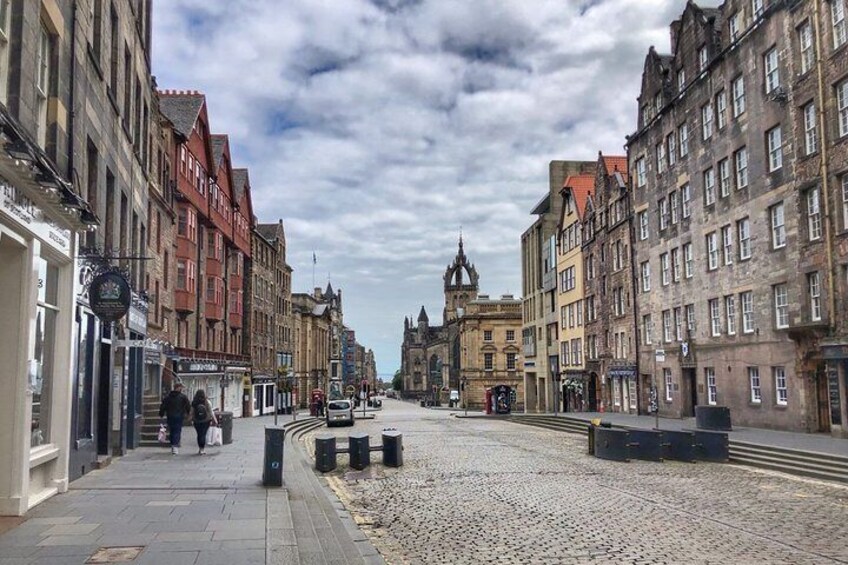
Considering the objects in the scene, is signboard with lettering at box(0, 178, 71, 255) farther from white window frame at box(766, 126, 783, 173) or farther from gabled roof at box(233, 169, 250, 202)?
gabled roof at box(233, 169, 250, 202)

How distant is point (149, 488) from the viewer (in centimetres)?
1315

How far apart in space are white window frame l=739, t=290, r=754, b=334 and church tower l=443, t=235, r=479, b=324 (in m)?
89.6

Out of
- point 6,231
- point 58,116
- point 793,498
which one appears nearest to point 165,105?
point 58,116

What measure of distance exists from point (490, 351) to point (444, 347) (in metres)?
42.6

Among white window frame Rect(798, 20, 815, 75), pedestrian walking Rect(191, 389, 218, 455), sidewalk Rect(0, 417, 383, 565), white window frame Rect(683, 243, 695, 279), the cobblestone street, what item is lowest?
the cobblestone street

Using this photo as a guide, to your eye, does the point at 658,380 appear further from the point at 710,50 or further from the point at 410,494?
the point at 410,494

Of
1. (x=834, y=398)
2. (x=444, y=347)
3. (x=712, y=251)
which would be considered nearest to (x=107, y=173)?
(x=834, y=398)

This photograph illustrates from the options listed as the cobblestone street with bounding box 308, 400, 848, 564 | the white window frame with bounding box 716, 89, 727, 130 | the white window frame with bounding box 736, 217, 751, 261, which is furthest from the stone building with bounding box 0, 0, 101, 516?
the white window frame with bounding box 716, 89, 727, 130

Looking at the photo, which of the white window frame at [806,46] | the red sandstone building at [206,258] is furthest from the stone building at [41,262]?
the white window frame at [806,46]

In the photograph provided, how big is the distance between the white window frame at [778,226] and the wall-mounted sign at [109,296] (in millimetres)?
22308

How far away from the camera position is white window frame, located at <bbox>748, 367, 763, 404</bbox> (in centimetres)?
2862

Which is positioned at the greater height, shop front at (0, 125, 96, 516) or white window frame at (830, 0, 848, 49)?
white window frame at (830, 0, 848, 49)

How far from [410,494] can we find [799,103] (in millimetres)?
19717

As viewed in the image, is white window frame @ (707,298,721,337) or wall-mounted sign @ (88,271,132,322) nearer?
wall-mounted sign @ (88,271,132,322)
